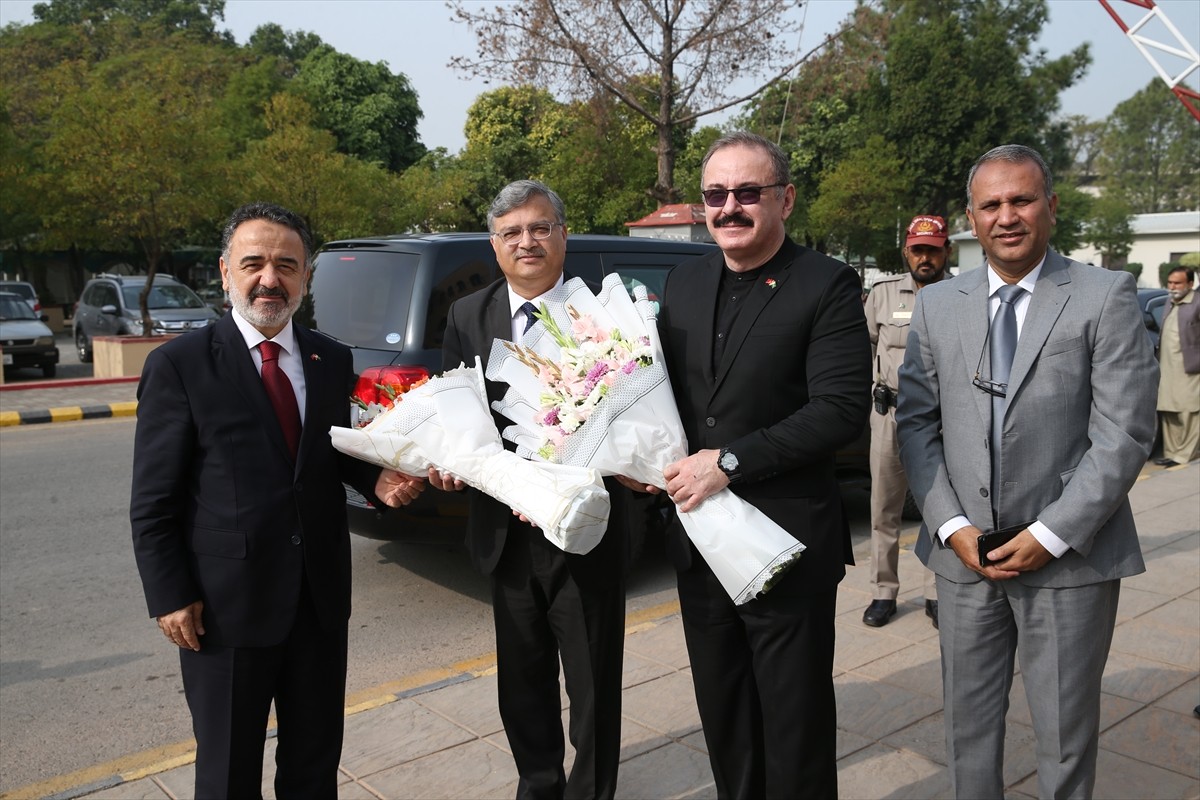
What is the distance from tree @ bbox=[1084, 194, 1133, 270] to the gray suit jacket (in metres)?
55.5

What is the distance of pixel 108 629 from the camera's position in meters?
5.36

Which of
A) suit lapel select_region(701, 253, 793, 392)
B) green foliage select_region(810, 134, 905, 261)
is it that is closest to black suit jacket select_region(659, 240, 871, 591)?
suit lapel select_region(701, 253, 793, 392)

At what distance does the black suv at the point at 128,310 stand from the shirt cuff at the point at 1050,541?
1984cm

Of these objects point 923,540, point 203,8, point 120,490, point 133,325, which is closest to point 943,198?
point 133,325

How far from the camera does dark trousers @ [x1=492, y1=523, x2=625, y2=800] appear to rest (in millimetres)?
3057

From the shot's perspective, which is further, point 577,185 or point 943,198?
point 943,198

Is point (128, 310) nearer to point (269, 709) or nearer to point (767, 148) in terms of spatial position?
point (269, 709)

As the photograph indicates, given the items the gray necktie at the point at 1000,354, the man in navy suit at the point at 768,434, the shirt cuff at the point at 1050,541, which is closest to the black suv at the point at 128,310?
the man in navy suit at the point at 768,434

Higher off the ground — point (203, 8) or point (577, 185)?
point (203, 8)

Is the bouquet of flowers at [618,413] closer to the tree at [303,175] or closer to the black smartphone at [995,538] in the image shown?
the black smartphone at [995,538]

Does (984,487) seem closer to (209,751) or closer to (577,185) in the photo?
(209,751)

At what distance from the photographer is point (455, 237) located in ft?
18.6

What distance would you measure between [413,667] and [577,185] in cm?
2023

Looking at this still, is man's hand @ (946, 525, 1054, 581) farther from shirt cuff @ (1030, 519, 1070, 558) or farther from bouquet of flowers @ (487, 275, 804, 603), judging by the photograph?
bouquet of flowers @ (487, 275, 804, 603)
